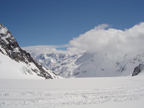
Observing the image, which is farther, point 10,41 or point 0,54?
point 10,41

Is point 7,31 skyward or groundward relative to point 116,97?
skyward

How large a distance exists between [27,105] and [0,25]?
10886cm

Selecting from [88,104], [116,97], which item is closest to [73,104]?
[88,104]

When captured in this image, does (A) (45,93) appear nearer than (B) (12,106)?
No

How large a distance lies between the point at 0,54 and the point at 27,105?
7059cm

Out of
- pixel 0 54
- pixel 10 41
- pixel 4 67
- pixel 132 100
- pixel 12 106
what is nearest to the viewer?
pixel 12 106

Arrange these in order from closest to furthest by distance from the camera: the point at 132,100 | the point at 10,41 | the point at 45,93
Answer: the point at 132,100, the point at 45,93, the point at 10,41

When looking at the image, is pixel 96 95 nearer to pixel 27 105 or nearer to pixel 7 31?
pixel 27 105

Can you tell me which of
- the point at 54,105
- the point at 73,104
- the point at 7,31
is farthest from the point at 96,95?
the point at 7,31

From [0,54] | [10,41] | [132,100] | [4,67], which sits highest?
[10,41]

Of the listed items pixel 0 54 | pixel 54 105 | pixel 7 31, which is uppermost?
pixel 7 31

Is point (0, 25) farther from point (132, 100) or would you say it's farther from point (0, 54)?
point (132, 100)

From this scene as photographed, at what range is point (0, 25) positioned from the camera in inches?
3772

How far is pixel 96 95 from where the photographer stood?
1213 centimetres
